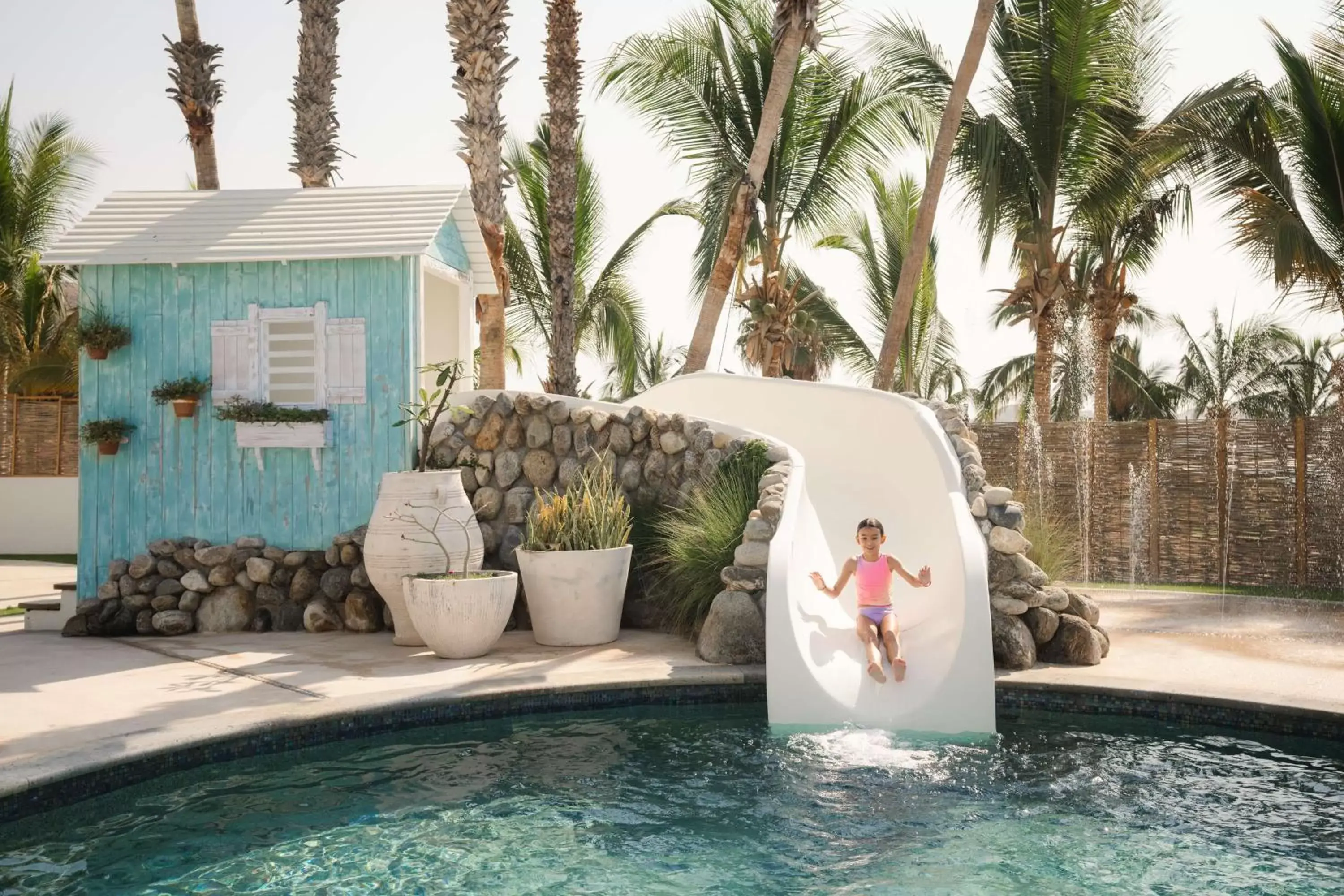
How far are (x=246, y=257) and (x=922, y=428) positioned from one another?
5.15 meters

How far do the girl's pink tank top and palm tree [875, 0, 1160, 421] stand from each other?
7763 mm

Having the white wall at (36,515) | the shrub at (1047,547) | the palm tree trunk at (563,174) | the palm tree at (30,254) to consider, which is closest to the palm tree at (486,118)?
the palm tree trunk at (563,174)

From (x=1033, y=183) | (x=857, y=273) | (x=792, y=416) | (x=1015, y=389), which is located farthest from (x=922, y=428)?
(x=1015, y=389)

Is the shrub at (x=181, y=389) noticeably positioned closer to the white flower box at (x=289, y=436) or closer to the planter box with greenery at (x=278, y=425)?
the planter box with greenery at (x=278, y=425)

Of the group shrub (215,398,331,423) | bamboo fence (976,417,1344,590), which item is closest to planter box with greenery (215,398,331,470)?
shrub (215,398,331,423)

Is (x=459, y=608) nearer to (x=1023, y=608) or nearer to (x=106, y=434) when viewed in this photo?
(x=1023, y=608)

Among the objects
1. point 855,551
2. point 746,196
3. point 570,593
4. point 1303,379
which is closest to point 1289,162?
point 746,196

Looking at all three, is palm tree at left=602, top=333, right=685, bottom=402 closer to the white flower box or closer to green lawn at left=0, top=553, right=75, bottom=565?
green lawn at left=0, top=553, right=75, bottom=565

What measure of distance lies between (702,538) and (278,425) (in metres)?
3.39

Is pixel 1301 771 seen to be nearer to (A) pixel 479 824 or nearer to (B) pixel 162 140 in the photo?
(A) pixel 479 824

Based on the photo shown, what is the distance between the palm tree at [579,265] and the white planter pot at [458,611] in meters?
10.9

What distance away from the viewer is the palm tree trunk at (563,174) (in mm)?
12828

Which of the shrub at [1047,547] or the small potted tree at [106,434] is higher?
the small potted tree at [106,434]

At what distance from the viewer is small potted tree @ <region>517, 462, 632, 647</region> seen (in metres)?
7.62
